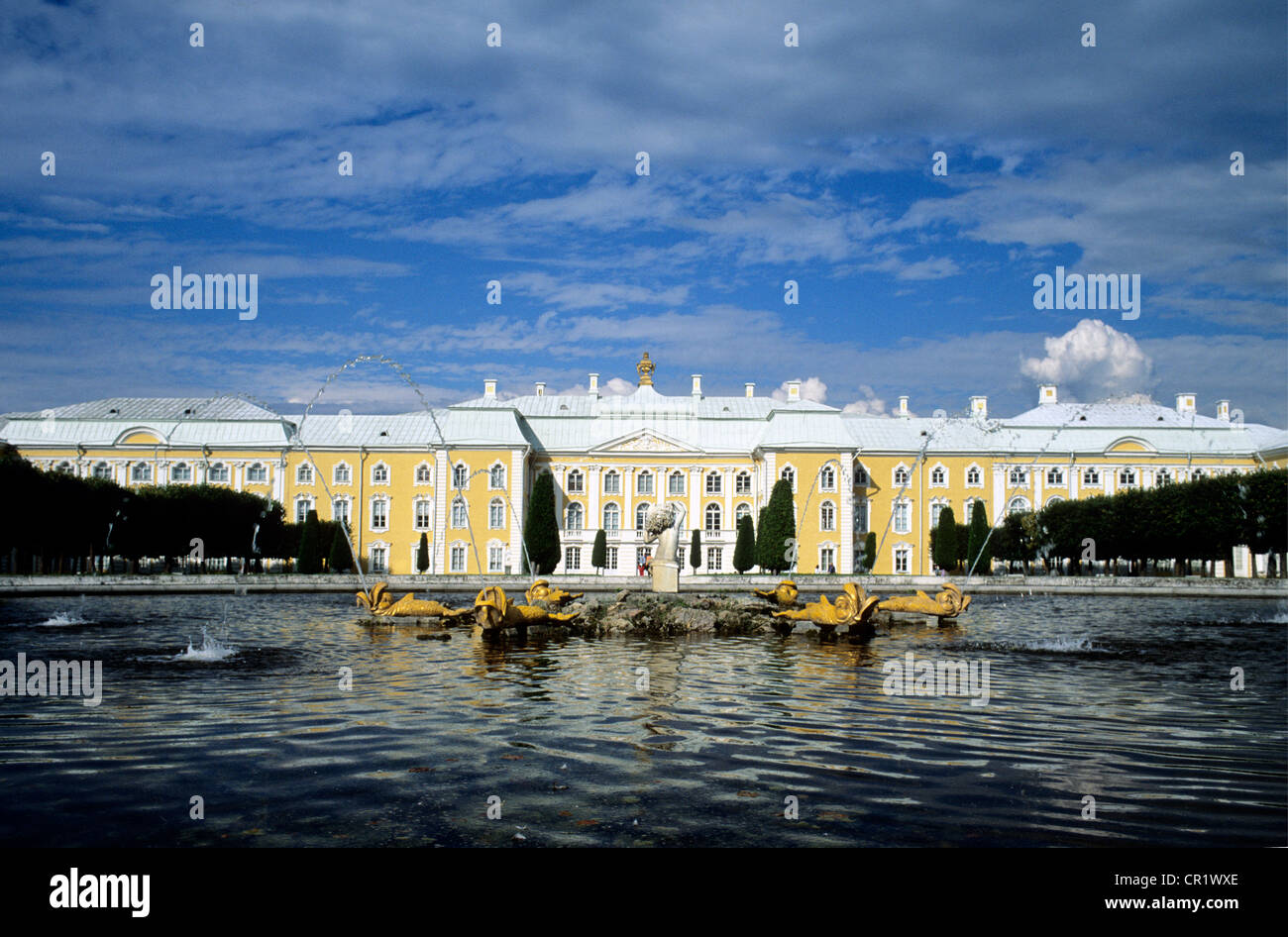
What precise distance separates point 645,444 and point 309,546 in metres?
26.8

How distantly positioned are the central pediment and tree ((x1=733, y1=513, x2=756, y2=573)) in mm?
11817

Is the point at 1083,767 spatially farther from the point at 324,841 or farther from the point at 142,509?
the point at 142,509

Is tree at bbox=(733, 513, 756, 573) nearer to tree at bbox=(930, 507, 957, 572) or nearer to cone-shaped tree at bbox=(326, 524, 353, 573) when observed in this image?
tree at bbox=(930, 507, 957, 572)

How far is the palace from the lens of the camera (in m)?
71.1

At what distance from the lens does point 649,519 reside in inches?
1038

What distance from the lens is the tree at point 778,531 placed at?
2499 inches

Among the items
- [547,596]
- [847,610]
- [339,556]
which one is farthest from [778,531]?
[847,610]

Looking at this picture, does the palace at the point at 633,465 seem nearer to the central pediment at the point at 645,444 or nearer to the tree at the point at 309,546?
the central pediment at the point at 645,444

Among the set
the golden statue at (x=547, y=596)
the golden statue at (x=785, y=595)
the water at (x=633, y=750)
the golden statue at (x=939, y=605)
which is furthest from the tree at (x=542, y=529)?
the water at (x=633, y=750)

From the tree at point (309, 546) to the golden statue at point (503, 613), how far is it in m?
38.7

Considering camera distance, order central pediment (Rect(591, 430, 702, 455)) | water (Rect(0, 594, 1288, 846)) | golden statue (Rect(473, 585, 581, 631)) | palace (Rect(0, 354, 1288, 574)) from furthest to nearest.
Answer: central pediment (Rect(591, 430, 702, 455)), palace (Rect(0, 354, 1288, 574)), golden statue (Rect(473, 585, 581, 631)), water (Rect(0, 594, 1288, 846))

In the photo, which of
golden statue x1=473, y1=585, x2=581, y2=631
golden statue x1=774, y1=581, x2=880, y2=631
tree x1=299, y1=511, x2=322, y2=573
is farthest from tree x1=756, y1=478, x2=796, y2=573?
golden statue x1=473, y1=585, x2=581, y2=631

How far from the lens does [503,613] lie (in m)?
20.5

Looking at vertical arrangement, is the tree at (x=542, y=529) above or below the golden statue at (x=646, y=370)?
below
